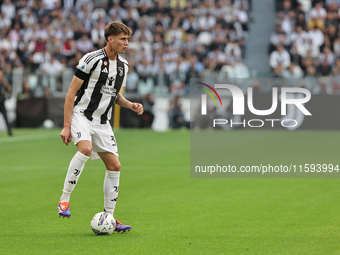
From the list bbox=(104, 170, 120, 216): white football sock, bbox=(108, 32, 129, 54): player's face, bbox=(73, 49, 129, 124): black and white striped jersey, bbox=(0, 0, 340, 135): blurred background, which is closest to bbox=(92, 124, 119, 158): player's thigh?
bbox=(73, 49, 129, 124): black and white striped jersey

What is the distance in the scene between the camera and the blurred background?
1078 inches

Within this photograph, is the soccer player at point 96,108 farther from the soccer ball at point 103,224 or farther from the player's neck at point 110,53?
the soccer ball at point 103,224

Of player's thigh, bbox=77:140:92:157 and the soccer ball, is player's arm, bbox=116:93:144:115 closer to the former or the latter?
player's thigh, bbox=77:140:92:157

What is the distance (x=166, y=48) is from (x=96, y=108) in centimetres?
2195

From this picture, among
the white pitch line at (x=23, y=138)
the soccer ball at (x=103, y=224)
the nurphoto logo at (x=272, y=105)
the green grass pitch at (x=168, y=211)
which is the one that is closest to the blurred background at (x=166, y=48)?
the nurphoto logo at (x=272, y=105)

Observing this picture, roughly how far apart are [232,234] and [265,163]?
7937 mm

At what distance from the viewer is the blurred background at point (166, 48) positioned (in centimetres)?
2739

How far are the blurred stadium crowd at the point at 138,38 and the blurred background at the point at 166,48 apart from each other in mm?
44

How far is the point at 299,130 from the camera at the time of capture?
25.5 m

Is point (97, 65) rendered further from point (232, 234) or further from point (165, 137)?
point (165, 137)

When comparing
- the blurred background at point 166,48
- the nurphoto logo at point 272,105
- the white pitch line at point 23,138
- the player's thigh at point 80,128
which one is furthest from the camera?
the blurred background at point 166,48

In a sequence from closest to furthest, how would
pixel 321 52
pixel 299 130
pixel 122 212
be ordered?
pixel 122 212 → pixel 299 130 → pixel 321 52

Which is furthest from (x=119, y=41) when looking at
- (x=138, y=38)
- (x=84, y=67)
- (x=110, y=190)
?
(x=138, y=38)

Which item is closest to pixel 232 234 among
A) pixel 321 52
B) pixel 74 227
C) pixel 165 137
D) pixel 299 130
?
pixel 74 227
